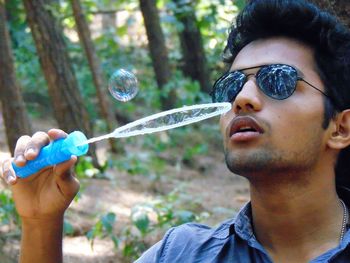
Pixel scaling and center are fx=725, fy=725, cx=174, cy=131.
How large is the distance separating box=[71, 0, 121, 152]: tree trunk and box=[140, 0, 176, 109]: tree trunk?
5.43ft

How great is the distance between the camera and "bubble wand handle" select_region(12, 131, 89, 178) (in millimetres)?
2164

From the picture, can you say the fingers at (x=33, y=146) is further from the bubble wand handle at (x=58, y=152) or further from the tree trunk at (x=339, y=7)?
the tree trunk at (x=339, y=7)

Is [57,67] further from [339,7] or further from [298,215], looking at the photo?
[298,215]

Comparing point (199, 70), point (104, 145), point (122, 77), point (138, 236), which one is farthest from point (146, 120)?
point (199, 70)

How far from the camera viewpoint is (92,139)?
2.19 m

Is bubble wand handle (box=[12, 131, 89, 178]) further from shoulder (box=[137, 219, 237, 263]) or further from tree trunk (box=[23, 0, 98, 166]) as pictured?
tree trunk (box=[23, 0, 98, 166])

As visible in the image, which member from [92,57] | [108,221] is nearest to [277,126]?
[108,221]

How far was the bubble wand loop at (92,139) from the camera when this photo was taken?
2.17 m

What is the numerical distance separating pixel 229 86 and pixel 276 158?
1.14 ft

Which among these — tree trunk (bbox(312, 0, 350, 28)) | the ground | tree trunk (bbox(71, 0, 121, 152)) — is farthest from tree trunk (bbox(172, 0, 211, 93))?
tree trunk (bbox(312, 0, 350, 28))

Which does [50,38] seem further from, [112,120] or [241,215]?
[241,215]

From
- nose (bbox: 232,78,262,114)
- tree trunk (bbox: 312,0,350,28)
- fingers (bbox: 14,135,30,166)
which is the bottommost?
nose (bbox: 232,78,262,114)

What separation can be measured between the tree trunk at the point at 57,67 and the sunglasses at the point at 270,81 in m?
5.41

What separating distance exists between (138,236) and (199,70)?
27.2 feet
